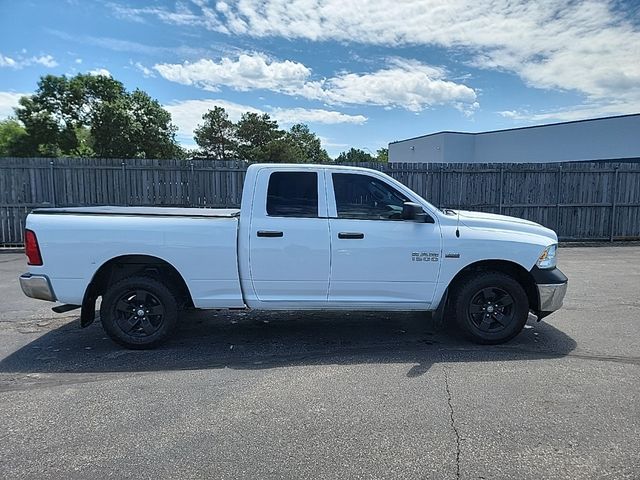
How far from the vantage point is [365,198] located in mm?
5004

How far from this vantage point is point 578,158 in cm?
3125

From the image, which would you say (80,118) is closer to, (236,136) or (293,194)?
(236,136)

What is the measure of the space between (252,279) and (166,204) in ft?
28.0

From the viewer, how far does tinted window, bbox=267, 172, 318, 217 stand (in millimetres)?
4934

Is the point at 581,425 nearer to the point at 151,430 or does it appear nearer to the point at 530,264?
the point at 530,264

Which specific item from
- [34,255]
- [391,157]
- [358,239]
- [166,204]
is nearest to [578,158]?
[391,157]

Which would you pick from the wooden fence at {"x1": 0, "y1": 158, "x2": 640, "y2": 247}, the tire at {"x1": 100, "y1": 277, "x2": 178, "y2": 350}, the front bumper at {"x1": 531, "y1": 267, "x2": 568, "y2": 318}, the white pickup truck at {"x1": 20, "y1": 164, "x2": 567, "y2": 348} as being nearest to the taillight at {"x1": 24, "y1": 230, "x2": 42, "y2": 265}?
the white pickup truck at {"x1": 20, "y1": 164, "x2": 567, "y2": 348}

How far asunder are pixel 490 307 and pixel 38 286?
16.0ft

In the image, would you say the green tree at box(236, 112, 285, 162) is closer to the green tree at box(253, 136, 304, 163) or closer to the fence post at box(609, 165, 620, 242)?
the green tree at box(253, 136, 304, 163)

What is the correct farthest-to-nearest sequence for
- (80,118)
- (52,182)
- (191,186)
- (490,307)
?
(80,118), (191,186), (52,182), (490,307)

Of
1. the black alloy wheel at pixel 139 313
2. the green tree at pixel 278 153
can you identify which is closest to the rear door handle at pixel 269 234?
the black alloy wheel at pixel 139 313

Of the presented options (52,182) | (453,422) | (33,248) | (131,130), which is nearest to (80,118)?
(131,130)

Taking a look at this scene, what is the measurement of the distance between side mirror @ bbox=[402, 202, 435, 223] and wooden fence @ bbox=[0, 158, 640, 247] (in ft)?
25.2

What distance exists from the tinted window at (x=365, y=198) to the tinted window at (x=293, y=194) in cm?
27
